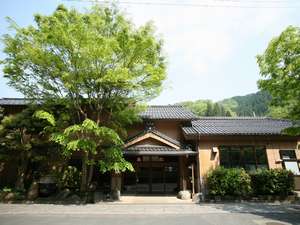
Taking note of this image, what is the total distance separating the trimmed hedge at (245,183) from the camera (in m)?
15.0

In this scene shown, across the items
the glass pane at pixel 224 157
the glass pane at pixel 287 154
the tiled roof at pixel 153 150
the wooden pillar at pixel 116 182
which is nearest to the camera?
the tiled roof at pixel 153 150

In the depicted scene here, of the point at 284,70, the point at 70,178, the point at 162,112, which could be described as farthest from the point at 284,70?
the point at 70,178

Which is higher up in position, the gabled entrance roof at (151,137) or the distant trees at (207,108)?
the distant trees at (207,108)

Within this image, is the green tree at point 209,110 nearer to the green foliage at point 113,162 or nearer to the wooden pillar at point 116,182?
the wooden pillar at point 116,182

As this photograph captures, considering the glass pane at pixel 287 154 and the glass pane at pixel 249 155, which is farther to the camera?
the glass pane at pixel 287 154

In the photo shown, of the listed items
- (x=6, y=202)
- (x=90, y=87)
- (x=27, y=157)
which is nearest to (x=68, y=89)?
(x=90, y=87)

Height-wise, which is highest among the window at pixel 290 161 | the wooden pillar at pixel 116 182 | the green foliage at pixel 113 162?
Answer: the window at pixel 290 161

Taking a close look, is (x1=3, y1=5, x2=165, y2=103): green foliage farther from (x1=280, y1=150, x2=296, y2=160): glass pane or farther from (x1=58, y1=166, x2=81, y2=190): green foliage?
(x1=280, y1=150, x2=296, y2=160): glass pane

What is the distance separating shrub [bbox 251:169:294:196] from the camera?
49.5 feet

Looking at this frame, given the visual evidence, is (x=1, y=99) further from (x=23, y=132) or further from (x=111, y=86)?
(x=111, y=86)

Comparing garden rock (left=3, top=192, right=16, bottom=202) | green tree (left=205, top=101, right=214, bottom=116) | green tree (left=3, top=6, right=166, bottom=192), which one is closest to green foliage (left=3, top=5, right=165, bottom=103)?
green tree (left=3, top=6, right=166, bottom=192)

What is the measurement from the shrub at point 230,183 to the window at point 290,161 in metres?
4.21

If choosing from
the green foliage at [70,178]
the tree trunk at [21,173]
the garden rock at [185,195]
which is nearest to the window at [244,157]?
the garden rock at [185,195]

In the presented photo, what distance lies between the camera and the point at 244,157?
17.5 metres
